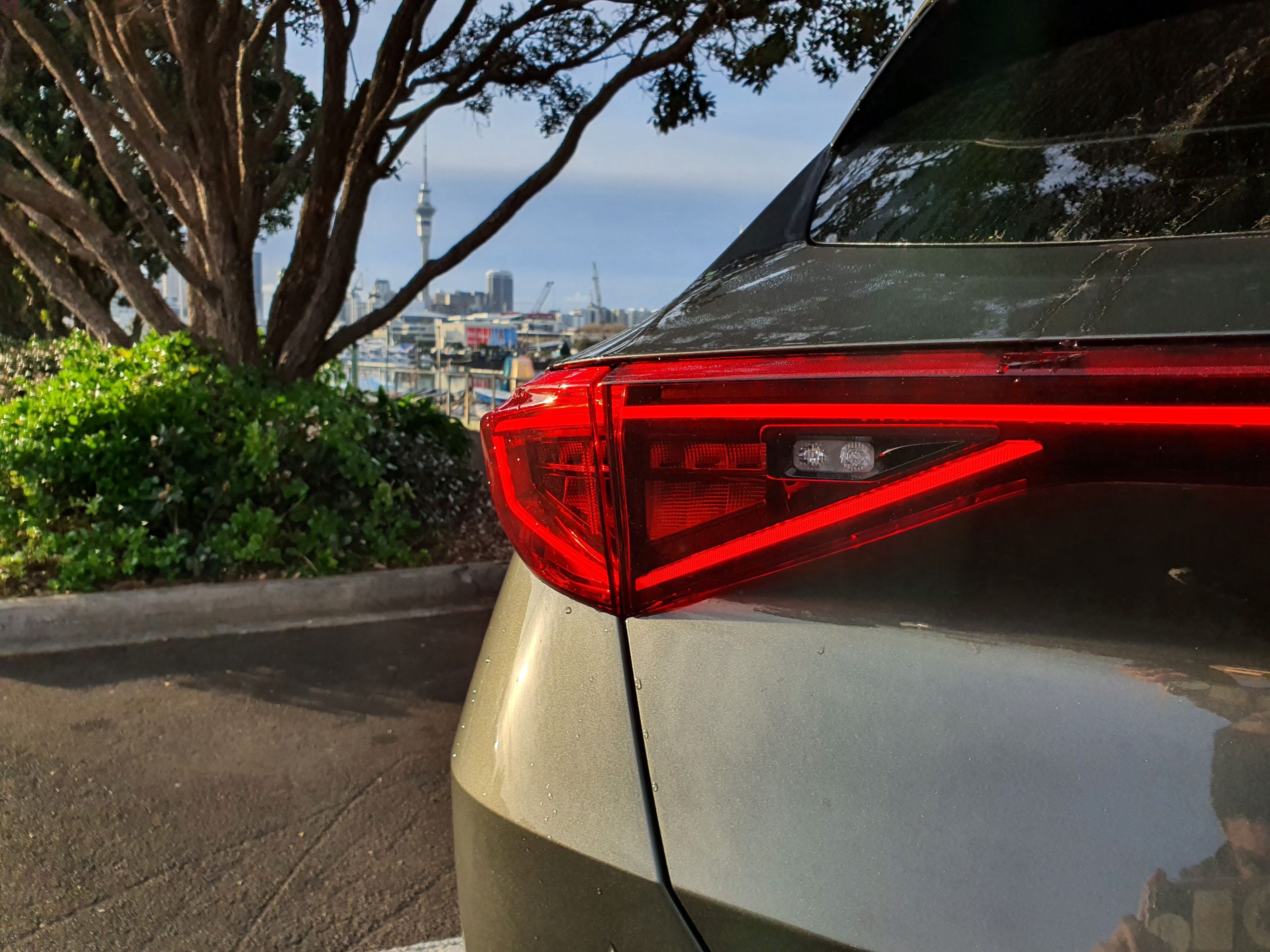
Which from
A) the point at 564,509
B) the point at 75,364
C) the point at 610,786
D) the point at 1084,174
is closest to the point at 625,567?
the point at 564,509

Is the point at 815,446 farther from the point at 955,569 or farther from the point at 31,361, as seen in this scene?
the point at 31,361

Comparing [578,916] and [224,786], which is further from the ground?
[578,916]

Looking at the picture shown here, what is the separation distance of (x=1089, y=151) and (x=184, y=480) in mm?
4755

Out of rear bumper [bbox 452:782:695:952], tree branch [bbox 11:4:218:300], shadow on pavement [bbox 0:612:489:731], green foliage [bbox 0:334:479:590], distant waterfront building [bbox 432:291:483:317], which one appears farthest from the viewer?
distant waterfront building [bbox 432:291:483:317]

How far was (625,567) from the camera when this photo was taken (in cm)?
103

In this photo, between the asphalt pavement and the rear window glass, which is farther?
the asphalt pavement

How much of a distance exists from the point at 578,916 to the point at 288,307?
275 inches

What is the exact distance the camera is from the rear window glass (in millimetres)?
1166

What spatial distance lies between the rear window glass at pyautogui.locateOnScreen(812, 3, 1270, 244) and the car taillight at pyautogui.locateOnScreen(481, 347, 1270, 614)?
0.39 m

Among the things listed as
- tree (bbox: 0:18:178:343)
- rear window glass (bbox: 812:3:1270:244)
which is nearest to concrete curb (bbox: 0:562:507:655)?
rear window glass (bbox: 812:3:1270:244)

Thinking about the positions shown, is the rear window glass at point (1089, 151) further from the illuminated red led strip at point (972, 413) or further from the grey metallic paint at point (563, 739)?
the grey metallic paint at point (563, 739)

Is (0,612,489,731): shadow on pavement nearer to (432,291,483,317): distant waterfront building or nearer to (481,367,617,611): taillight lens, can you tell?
(481,367,617,611): taillight lens

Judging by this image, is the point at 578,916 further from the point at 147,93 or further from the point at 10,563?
the point at 147,93

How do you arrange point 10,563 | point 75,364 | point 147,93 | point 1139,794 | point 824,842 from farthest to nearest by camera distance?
point 147,93, point 75,364, point 10,563, point 824,842, point 1139,794
